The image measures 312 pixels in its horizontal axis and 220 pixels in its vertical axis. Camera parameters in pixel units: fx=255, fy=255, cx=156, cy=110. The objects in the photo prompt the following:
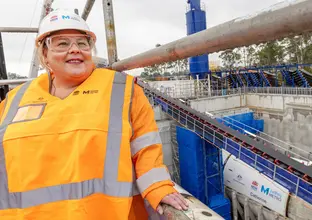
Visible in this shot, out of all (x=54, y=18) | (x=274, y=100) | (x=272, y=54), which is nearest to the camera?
(x=54, y=18)

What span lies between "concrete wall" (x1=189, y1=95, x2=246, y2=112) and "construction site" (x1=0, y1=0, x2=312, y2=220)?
0.08 meters

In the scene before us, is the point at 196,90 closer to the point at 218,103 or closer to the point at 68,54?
the point at 218,103

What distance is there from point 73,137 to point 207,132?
9869 mm

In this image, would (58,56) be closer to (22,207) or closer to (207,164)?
(22,207)

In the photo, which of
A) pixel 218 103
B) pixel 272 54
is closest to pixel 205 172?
pixel 218 103

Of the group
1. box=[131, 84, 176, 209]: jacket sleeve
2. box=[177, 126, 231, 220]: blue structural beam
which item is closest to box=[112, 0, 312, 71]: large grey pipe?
box=[131, 84, 176, 209]: jacket sleeve

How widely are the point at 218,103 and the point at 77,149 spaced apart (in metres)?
19.1

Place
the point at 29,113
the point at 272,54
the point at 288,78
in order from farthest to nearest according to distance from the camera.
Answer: the point at 272,54
the point at 288,78
the point at 29,113

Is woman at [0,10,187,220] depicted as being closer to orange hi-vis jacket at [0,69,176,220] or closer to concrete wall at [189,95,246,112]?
orange hi-vis jacket at [0,69,176,220]

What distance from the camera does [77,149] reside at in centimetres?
150

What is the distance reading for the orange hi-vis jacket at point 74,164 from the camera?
1.50 m

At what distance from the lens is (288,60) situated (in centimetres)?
4141

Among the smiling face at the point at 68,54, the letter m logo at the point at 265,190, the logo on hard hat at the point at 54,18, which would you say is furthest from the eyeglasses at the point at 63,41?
the letter m logo at the point at 265,190

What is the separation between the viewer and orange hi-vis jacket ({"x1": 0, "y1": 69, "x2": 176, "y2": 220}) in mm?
1505
